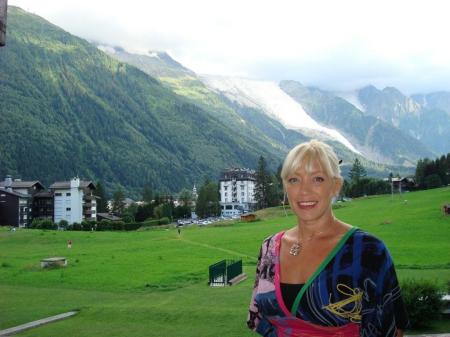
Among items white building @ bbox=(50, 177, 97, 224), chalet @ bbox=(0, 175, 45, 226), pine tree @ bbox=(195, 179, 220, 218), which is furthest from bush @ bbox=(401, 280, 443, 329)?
pine tree @ bbox=(195, 179, 220, 218)

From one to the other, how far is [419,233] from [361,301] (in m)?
56.4

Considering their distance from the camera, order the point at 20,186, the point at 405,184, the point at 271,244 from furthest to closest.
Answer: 1. the point at 405,184
2. the point at 20,186
3. the point at 271,244

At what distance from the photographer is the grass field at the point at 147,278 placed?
1907 cm

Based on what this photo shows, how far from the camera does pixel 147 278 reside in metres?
34.5

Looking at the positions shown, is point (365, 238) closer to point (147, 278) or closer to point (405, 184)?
point (147, 278)

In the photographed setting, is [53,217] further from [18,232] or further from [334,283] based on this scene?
[334,283]

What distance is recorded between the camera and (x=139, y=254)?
2012 inches

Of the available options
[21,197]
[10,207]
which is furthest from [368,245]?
[21,197]

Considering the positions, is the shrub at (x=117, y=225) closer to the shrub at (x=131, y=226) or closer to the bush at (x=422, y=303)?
the shrub at (x=131, y=226)

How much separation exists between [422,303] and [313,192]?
1331cm

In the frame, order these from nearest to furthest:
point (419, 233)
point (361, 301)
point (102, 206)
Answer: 1. point (361, 301)
2. point (419, 233)
3. point (102, 206)

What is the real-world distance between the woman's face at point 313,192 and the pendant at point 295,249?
0.25 metres

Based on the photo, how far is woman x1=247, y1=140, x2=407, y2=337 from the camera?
14.9 ft

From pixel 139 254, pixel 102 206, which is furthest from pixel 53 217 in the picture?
pixel 139 254
